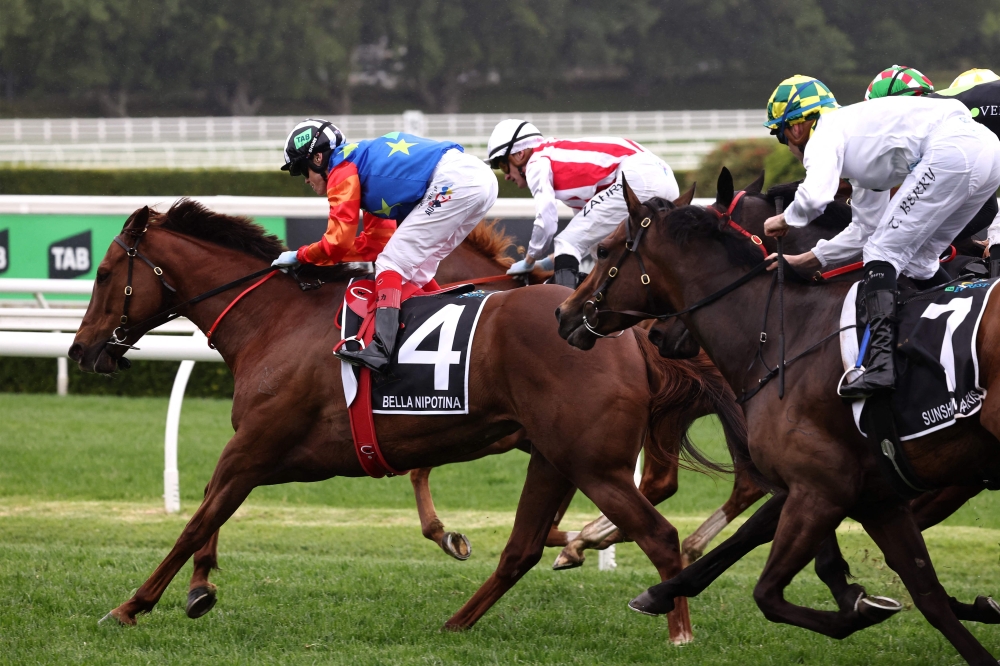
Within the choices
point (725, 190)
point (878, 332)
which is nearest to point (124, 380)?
point (725, 190)

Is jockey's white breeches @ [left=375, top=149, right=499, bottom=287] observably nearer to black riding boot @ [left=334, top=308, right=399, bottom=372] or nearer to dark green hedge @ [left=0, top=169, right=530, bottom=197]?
black riding boot @ [left=334, top=308, right=399, bottom=372]

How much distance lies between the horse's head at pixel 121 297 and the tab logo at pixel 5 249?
5458mm

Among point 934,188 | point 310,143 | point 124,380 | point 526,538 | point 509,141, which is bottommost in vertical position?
point 124,380

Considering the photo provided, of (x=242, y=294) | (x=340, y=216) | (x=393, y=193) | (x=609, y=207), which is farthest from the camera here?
(x=609, y=207)

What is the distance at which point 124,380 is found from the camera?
1023 centimetres

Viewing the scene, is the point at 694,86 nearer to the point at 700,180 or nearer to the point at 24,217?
the point at 700,180

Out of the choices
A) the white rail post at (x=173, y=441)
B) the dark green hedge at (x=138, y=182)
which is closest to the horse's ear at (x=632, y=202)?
the white rail post at (x=173, y=441)

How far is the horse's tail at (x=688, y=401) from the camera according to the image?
4.18 m

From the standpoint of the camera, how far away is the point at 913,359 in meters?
3.33

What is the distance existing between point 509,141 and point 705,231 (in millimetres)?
1773

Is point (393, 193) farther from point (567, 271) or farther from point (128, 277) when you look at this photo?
point (128, 277)

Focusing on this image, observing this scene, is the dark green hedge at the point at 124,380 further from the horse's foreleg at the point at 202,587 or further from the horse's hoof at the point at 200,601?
the horse's hoof at the point at 200,601

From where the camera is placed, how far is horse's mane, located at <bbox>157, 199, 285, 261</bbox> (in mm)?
4773

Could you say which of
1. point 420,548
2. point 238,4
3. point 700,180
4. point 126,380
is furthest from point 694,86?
point 420,548
